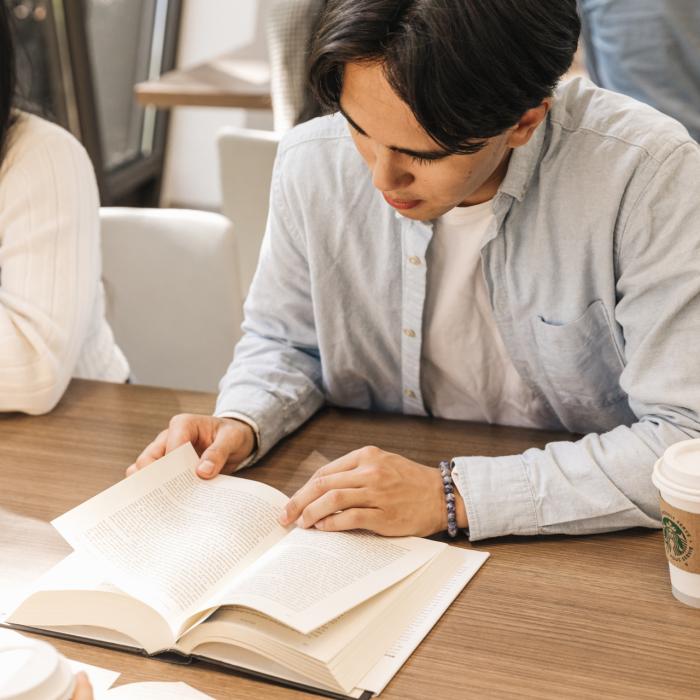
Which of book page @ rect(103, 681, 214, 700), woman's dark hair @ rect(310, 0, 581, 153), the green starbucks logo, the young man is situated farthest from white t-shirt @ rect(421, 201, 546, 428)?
book page @ rect(103, 681, 214, 700)

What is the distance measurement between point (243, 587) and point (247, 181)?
173 centimetres

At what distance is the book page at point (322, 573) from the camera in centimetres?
94

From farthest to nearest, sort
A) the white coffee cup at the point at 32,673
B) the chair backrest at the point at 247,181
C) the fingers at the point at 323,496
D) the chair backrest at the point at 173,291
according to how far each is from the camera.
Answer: the chair backrest at the point at 247,181
the chair backrest at the point at 173,291
the fingers at the point at 323,496
the white coffee cup at the point at 32,673

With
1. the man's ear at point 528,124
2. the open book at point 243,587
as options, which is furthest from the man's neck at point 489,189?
the open book at point 243,587

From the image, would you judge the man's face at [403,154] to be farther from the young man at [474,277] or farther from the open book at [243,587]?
the open book at [243,587]

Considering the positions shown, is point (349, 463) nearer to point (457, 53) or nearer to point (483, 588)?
point (483, 588)

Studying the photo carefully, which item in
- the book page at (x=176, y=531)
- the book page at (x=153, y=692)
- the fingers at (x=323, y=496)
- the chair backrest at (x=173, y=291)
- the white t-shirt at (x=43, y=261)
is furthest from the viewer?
the chair backrest at (x=173, y=291)

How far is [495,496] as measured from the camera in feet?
3.72

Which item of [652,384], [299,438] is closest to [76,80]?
[299,438]

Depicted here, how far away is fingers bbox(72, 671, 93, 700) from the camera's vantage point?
30.6 inches

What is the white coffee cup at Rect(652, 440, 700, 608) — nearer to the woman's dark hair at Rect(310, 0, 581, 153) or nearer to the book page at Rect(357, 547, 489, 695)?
the book page at Rect(357, 547, 489, 695)

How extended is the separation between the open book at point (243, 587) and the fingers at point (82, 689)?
0.16m

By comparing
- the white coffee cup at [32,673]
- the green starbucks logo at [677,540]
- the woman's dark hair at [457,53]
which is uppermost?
the woman's dark hair at [457,53]

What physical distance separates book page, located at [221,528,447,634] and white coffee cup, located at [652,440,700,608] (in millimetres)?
237
